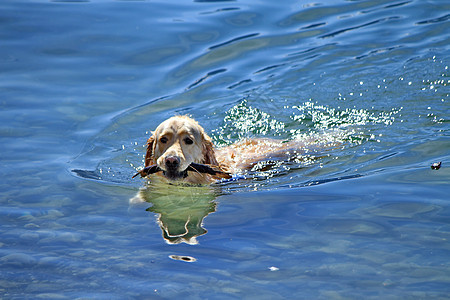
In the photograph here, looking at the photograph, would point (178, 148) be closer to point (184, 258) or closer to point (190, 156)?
point (190, 156)

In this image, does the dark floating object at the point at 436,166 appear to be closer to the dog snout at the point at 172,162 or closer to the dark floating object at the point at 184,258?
the dog snout at the point at 172,162

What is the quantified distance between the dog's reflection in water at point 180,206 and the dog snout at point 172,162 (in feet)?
1.53

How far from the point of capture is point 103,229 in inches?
264

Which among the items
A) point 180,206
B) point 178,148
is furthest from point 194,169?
point 180,206

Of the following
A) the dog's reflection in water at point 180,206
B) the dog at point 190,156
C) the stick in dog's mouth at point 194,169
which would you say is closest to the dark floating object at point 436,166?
the dog at point 190,156

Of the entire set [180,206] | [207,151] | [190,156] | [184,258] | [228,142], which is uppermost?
[228,142]

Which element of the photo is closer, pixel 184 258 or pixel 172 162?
pixel 184 258

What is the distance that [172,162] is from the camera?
289 inches

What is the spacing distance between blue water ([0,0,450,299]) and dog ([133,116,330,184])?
0.76 ft

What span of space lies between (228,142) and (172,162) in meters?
3.15

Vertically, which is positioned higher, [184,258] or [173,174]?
[173,174]

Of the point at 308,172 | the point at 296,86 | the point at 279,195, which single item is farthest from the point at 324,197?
the point at 296,86

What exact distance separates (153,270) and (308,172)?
→ 11.2ft

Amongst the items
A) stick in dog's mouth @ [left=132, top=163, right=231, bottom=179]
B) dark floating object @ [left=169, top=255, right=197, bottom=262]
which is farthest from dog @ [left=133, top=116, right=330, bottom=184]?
dark floating object @ [left=169, top=255, right=197, bottom=262]
